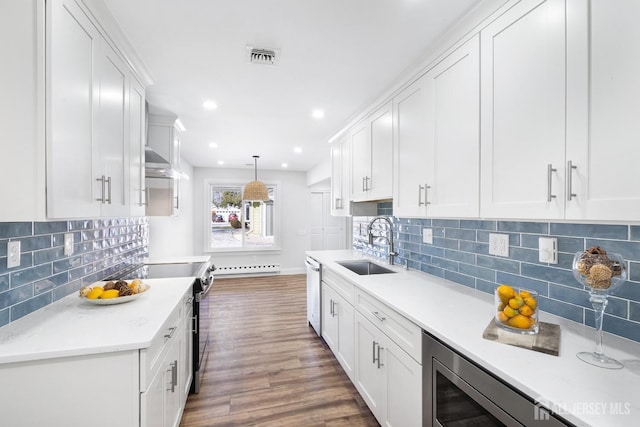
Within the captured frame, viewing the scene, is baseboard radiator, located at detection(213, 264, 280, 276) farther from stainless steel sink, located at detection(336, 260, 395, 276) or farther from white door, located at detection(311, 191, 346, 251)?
stainless steel sink, located at detection(336, 260, 395, 276)

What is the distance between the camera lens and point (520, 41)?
1226 millimetres

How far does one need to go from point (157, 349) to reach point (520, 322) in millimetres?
1626

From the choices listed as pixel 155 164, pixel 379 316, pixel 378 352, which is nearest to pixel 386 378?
pixel 378 352

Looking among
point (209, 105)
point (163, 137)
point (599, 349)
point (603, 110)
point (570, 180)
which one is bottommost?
point (599, 349)

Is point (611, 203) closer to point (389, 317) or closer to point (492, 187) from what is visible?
point (492, 187)

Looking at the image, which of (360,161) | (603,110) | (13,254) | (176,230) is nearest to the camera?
(603,110)

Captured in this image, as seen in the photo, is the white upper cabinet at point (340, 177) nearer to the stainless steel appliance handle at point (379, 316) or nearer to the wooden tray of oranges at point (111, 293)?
the stainless steel appliance handle at point (379, 316)

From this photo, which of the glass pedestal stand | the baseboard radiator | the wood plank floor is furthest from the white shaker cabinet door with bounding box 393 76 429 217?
the baseboard radiator

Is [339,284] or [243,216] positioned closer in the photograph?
[339,284]

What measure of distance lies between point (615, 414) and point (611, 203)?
61cm

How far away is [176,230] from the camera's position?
4773 mm

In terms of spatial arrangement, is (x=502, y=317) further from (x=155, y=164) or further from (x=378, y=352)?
(x=155, y=164)

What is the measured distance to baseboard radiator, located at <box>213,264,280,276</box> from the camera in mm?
6284

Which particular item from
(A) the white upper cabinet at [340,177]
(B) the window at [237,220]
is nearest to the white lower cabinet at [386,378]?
(A) the white upper cabinet at [340,177]
